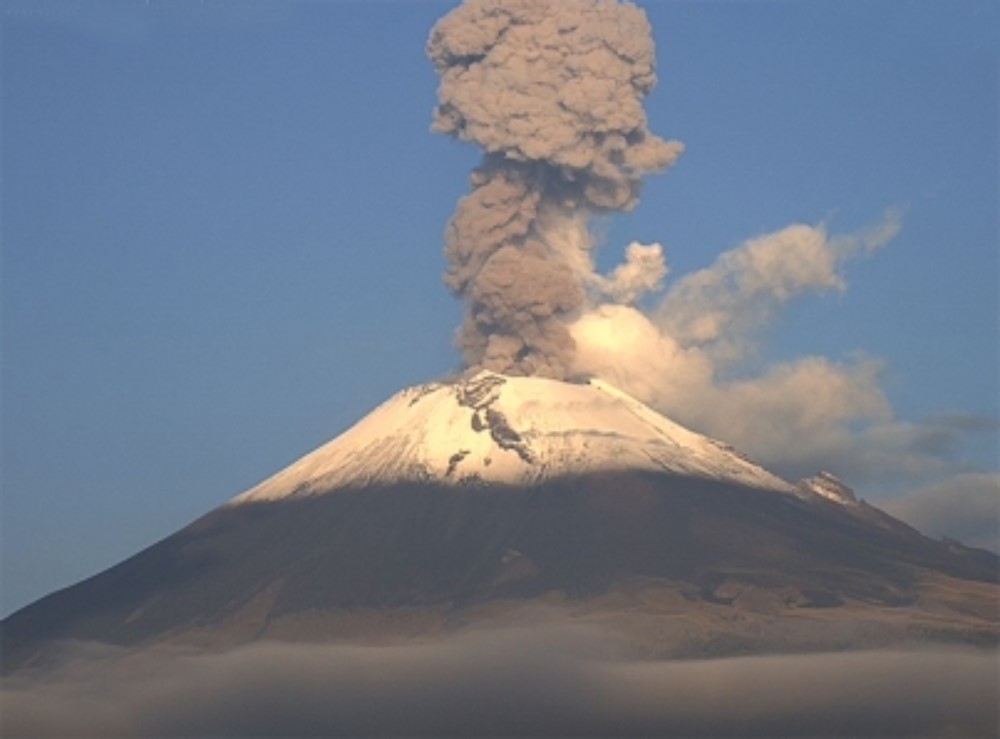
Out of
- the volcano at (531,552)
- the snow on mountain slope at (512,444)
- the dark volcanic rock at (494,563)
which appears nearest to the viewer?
the volcano at (531,552)

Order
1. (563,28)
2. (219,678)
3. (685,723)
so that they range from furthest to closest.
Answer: (563,28) → (219,678) → (685,723)

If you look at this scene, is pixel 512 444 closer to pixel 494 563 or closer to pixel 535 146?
pixel 494 563

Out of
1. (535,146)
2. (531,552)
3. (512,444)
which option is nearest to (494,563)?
(531,552)

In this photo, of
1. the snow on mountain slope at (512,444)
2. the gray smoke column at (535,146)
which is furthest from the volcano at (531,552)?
the gray smoke column at (535,146)

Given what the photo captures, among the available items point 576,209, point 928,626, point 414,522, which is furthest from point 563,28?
point 928,626

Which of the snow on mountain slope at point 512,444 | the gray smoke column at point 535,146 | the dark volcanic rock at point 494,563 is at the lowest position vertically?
the dark volcanic rock at point 494,563

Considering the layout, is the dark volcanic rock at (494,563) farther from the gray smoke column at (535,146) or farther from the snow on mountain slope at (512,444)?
the gray smoke column at (535,146)

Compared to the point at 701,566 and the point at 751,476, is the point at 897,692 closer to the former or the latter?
the point at 701,566
